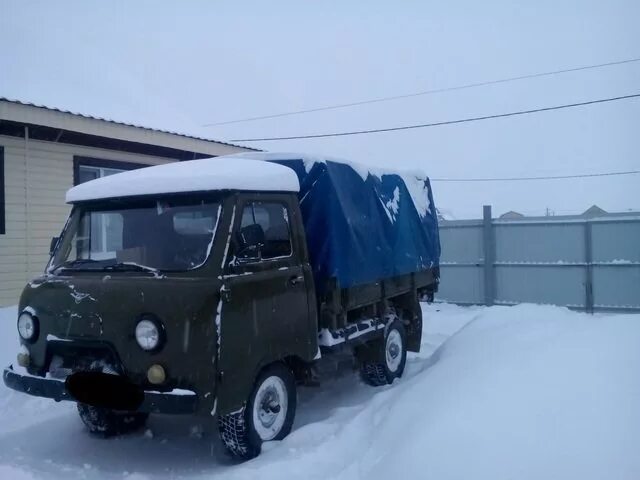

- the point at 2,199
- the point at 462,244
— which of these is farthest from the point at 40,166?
the point at 462,244

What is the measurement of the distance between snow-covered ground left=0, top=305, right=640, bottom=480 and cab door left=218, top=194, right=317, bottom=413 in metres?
0.70

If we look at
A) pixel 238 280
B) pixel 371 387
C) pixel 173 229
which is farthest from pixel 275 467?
pixel 371 387

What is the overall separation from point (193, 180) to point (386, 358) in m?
3.45

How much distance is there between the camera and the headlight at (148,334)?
3855 millimetres

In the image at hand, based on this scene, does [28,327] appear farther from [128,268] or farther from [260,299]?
[260,299]

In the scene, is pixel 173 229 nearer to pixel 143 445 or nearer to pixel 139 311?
pixel 139 311

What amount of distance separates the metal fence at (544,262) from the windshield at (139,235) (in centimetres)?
964

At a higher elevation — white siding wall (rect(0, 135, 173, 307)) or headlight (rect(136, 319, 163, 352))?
white siding wall (rect(0, 135, 173, 307))

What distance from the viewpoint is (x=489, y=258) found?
12773 millimetres

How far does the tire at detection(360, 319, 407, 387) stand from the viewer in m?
6.53

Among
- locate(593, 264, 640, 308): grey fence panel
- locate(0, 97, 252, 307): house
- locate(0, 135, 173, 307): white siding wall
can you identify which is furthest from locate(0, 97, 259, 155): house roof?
locate(593, 264, 640, 308): grey fence panel

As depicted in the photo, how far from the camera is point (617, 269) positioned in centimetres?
1170

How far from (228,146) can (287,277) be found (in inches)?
369

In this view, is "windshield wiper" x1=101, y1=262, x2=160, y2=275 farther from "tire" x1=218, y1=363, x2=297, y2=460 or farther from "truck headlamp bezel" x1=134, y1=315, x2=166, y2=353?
"tire" x1=218, y1=363, x2=297, y2=460
